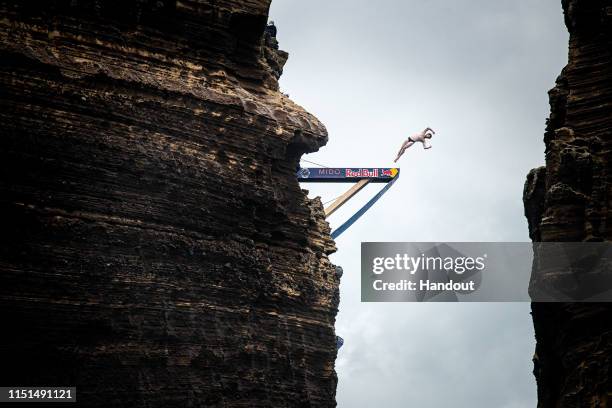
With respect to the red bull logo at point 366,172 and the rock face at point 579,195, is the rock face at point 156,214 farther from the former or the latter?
the red bull logo at point 366,172

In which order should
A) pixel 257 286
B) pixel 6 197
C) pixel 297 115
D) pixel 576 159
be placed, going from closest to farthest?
1. pixel 576 159
2. pixel 6 197
3. pixel 257 286
4. pixel 297 115

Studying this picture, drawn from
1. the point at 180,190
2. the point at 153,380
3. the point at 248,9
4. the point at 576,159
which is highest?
the point at 248,9

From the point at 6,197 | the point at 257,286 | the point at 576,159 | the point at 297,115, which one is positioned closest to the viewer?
the point at 576,159

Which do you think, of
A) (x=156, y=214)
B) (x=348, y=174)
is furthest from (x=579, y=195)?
(x=348, y=174)

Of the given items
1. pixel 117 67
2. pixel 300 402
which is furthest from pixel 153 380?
pixel 117 67

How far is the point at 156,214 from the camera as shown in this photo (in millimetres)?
34250

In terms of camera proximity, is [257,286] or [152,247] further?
[257,286]

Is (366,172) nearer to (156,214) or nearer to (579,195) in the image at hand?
(156,214)

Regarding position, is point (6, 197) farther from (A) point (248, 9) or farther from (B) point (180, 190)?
(A) point (248, 9)

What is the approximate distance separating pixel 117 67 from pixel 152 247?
4943 millimetres

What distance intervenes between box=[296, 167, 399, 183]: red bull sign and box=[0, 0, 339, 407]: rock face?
20.2 m

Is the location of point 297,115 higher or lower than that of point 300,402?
higher

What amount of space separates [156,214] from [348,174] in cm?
2747

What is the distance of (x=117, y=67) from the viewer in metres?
34.8
